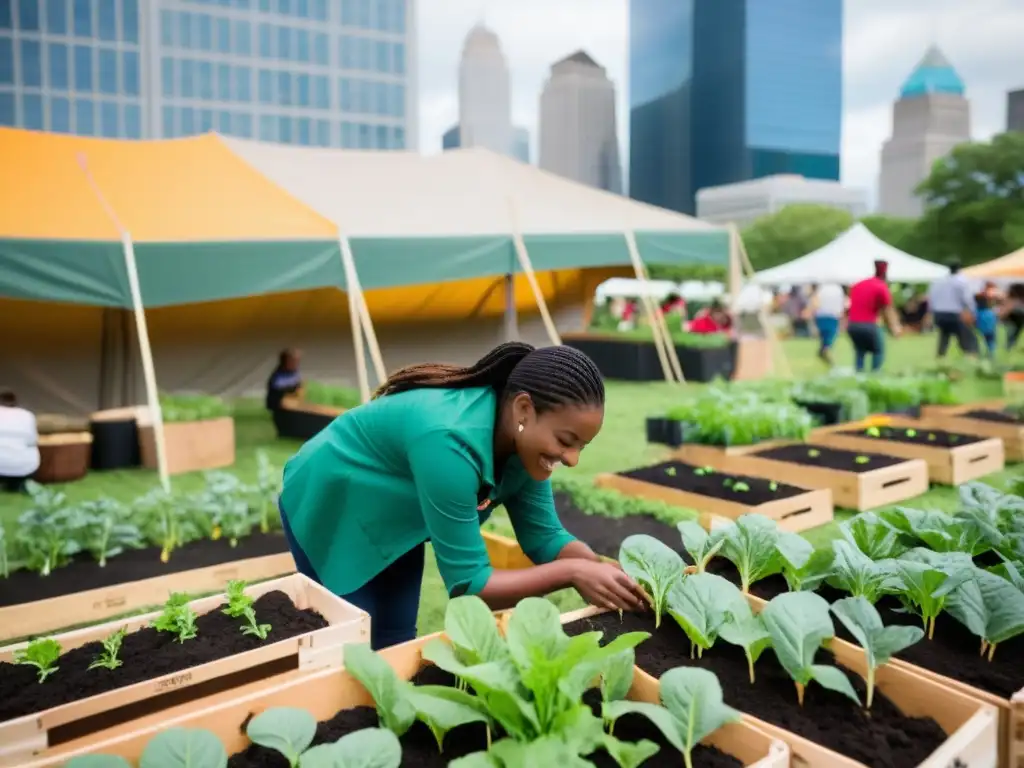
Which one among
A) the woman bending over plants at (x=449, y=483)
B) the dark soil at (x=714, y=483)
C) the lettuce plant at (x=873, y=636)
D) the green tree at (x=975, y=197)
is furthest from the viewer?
the green tree at (x=975, y=197)

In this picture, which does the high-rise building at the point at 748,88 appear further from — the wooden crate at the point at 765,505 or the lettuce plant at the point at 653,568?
the lettuce plant at the point at 653,568

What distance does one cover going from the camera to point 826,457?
602 centimetres

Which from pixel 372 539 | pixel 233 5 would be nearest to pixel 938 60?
pixel 233 5

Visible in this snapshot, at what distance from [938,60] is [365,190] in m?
→ 142

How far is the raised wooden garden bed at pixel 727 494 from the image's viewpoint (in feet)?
16.0

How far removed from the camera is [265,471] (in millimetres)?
4949

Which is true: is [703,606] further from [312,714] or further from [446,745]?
[312,714]

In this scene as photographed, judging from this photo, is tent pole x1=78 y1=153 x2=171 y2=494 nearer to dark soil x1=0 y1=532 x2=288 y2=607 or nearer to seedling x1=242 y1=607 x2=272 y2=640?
dark soil x1=0 y1=532 x2=288 y2=607

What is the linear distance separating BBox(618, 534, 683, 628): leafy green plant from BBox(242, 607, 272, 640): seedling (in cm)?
95

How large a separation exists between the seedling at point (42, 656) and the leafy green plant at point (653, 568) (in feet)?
4.61

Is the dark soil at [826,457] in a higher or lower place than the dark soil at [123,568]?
higher

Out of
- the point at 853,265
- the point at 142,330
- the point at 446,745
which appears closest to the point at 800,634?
the point at 446,745

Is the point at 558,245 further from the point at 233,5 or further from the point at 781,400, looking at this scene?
the point at 233,5

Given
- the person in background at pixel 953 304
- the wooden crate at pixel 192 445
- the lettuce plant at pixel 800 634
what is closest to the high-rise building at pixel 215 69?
the person in background at pixel 953 304
